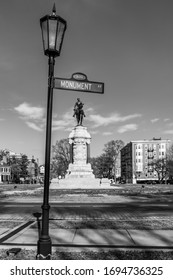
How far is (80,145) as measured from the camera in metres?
45.2

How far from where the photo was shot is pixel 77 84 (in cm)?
631

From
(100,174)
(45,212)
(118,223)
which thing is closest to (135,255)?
(45,212)

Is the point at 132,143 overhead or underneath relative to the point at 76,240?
overhead

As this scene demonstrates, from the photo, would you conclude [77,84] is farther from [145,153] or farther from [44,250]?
[145,153]

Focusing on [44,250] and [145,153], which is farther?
[145,153]

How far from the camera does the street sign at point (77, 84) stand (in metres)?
6.23

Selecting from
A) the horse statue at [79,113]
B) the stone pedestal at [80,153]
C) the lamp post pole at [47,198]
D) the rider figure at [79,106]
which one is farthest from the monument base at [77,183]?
the lamp post pole at [47,198]

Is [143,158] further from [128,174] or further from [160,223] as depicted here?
[160,223]

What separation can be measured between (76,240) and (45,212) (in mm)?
2102

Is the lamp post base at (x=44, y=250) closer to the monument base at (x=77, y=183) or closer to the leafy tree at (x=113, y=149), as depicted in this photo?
the monument base at (x=77, y=183)

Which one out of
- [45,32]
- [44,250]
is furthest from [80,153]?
[44,250]

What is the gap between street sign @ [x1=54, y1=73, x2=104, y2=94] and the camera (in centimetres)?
623

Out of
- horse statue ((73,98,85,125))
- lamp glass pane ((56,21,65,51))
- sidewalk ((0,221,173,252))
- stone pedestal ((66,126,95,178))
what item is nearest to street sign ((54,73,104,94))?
lamp glass pane ((56,21,65,51))

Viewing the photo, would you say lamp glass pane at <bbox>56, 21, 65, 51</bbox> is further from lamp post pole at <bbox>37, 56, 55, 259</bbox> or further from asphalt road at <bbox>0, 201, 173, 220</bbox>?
asphalt road at <bbox>0, 201, 173, 220</bbox>
